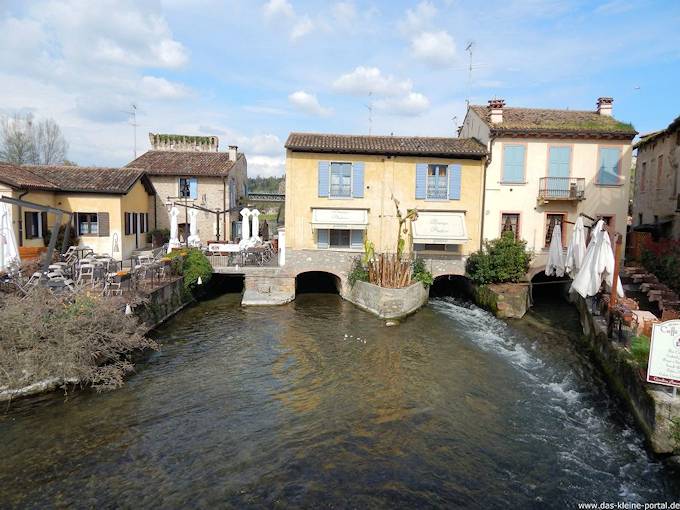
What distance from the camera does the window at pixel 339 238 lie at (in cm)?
2156

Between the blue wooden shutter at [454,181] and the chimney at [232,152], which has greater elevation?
the chimney at [232,152]

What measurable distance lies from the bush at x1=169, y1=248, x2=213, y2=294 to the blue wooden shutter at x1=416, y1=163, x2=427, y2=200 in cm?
1057

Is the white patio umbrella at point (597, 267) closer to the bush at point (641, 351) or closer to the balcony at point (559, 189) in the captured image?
the bush at point (641, 351)

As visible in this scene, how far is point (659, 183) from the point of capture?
21.2m

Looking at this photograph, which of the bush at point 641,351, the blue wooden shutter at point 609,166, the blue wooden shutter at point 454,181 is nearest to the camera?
the bush at point 641,351

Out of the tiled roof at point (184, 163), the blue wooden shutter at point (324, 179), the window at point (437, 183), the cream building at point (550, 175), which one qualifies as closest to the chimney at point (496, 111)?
the cream building at point (550, 175)

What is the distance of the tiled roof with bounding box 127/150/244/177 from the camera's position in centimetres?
2816

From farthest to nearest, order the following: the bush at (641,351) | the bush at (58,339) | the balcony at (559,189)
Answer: the balcony at (559,189)
the bush at (58,339)
the bush at (641,351)

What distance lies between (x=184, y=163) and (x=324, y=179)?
13.3 m

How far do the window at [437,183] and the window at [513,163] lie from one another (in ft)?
8.87

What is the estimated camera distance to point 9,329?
945cm

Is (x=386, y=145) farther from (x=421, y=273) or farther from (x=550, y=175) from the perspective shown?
(x=550, y=175)

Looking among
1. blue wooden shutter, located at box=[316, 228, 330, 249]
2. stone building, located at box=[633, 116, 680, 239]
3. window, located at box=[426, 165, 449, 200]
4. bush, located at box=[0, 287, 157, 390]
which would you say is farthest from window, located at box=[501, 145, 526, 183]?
bush, located at box=[0, 287, 157, 390]

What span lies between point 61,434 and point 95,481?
195 centimetres
